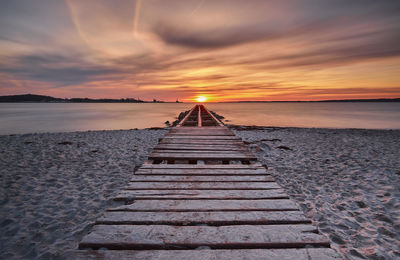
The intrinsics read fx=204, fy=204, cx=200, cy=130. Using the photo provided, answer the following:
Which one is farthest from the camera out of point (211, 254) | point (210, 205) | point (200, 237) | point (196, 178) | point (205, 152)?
point (205, 152)

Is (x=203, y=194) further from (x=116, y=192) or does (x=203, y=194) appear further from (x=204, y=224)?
(x=116, y=192)

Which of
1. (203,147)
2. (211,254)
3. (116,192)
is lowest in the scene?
(116,192)

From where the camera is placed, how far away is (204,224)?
202 centimetres

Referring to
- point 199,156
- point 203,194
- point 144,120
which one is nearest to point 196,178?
point 203,194

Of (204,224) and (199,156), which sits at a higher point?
(199,156)

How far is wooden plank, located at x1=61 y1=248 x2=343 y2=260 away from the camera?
1.59m

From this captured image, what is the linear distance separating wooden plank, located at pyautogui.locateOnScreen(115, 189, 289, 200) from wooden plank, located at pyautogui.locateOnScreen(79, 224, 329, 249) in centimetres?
59

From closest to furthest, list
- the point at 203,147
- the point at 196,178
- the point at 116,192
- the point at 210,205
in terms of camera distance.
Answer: the point at 210,205 < the point at 196,178 < the point at 203,147 < the point at 116,192

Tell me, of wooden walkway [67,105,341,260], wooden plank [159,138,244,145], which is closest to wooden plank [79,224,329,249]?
wooden walkway [67,105,341,260]

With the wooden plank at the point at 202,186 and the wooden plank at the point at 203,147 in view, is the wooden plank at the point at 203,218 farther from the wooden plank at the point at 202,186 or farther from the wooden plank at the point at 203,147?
the wooden plank at the point at 203,147

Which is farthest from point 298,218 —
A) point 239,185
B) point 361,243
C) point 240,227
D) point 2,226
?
point 2,226

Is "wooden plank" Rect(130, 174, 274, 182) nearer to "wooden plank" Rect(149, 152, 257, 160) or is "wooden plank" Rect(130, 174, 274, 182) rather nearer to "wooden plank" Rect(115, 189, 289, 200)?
"wooden plank" Rect(115, 189, 289, 200)

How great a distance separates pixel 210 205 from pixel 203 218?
281mm

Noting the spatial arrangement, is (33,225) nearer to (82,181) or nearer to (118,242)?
(82,181)
